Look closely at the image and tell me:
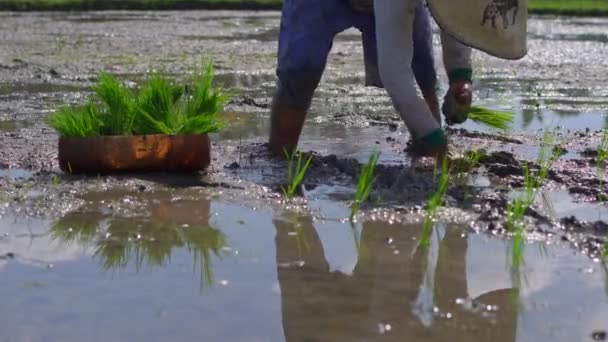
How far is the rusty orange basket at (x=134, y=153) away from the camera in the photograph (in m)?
4.07

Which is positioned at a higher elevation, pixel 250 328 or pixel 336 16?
pixel 336 16

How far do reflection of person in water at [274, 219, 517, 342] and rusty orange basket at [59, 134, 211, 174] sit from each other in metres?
0.93

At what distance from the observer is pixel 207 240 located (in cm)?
320

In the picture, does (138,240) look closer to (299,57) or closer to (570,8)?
(299,57)

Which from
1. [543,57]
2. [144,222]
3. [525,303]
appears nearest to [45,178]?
[144,222]

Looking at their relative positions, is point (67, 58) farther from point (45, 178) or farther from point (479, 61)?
point (45, 178)

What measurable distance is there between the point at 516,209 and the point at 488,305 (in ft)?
2.06

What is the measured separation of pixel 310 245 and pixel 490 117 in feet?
6.79

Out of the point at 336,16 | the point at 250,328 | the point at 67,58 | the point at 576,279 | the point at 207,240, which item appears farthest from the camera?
the point at 67,58

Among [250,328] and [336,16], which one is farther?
[336,16]

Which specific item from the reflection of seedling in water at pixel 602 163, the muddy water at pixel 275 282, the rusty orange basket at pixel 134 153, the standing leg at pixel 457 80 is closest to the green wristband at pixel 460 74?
the standing leg at pixel 457 80

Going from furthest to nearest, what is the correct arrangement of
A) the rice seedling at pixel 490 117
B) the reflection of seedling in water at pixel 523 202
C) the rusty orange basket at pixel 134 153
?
1. the rice seedling at pixel 490 117
2. the rusty orange basket at pixel 134 153
3. the reflection of seedling in water at pixel 523 202

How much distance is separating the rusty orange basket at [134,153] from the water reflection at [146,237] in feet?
1.88

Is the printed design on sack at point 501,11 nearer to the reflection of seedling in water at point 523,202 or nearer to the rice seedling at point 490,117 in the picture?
the reflection of seedling in water at point 523,202
